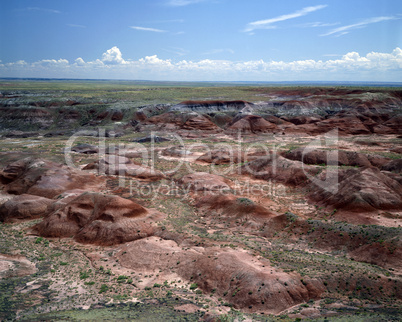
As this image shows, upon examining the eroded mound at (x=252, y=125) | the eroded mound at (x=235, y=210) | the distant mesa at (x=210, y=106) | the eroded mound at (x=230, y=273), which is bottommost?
the eroded mound at (x=230, y=273)

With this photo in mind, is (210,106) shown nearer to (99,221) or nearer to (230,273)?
(99,221)

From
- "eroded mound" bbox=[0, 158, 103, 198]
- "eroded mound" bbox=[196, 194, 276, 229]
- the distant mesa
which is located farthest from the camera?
the distant mesa

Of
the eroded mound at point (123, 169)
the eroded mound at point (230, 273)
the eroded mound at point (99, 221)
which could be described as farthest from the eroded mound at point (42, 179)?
the eroded mound at point (230, 273)

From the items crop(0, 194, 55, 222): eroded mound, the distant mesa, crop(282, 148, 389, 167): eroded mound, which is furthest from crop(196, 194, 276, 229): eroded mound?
the distant mesa

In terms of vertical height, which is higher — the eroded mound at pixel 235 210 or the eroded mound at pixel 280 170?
the eroded mound at pixel 280 170

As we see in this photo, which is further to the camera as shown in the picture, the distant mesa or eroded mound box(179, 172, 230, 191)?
the distant mesa

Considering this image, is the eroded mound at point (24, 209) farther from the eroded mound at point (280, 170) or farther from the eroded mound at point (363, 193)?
the eroded mound at point (363, 193)

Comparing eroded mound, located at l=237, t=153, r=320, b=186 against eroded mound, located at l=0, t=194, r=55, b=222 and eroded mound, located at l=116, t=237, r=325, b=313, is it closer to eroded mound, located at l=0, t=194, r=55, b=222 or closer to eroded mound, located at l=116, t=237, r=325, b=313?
eroded mound, located at l=116, t=237, r=325, b=313

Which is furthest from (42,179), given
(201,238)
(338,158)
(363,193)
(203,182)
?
(338,158)
